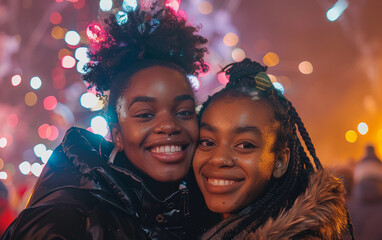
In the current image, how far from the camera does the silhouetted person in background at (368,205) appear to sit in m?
4.27

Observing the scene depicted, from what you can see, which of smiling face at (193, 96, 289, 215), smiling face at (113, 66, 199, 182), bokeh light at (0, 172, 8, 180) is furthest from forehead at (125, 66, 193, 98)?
bokeh light at (0, 172, 8, 180)

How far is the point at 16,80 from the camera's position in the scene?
18.3 metres

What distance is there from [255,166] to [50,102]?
55.4ft

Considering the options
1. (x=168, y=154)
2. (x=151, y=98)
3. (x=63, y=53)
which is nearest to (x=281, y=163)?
(x=168, y=154)

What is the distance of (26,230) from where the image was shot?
1.92 metres

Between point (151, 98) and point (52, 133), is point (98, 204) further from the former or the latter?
point (52, 133)

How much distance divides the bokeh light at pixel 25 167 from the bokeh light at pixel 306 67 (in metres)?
13.8

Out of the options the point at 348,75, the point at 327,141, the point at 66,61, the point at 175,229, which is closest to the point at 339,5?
the point at 348,75

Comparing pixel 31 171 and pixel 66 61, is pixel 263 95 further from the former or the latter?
pixel 31 171

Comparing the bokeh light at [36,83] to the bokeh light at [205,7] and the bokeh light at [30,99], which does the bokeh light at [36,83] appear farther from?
the bokeh light at [205,7]

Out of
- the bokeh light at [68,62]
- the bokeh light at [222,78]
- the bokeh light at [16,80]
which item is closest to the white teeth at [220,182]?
the bokeh light at [222,78]

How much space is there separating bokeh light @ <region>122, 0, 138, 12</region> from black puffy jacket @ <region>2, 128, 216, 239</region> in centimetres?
108

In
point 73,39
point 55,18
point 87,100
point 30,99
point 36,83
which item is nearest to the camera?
point 73,39

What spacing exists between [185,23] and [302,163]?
1509 millimetres
